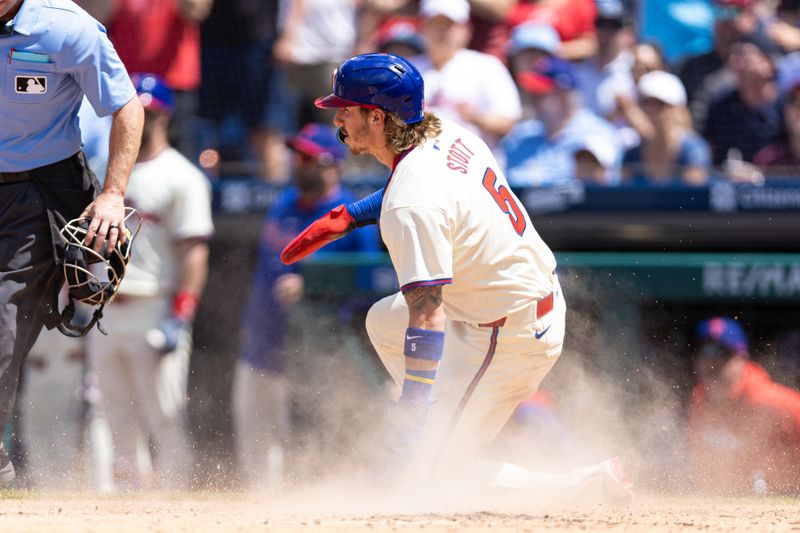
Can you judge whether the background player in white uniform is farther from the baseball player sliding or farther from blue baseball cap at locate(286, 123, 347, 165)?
the baseball player sliding

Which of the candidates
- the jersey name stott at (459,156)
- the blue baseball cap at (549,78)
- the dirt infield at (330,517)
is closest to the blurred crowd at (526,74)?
the blue baseball cap at (549,78)

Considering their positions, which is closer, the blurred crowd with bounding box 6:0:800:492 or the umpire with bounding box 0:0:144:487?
the umpire with bounding box 0:0:144:487

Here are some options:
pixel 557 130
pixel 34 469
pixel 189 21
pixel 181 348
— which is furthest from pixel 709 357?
pixel 189 21

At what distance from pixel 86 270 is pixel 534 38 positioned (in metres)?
5.03

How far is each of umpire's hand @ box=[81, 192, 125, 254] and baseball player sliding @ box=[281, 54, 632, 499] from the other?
662 millimetres

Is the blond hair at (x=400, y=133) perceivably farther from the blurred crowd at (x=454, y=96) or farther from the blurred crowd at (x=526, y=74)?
the blurred crowd at (x=526, y=74)

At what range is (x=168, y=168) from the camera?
768 cm

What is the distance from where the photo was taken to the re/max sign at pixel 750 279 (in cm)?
768

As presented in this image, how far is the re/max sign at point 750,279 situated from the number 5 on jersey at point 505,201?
300 cm

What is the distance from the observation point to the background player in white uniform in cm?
746

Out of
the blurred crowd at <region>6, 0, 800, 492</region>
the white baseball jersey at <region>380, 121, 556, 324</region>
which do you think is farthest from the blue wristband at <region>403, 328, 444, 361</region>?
the blurred crowd at <region>6, 0, 800, 492</region>

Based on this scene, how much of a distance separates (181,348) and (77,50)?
3012 millimetres

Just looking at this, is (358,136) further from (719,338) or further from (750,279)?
(750,279)

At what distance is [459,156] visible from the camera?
4895mm
